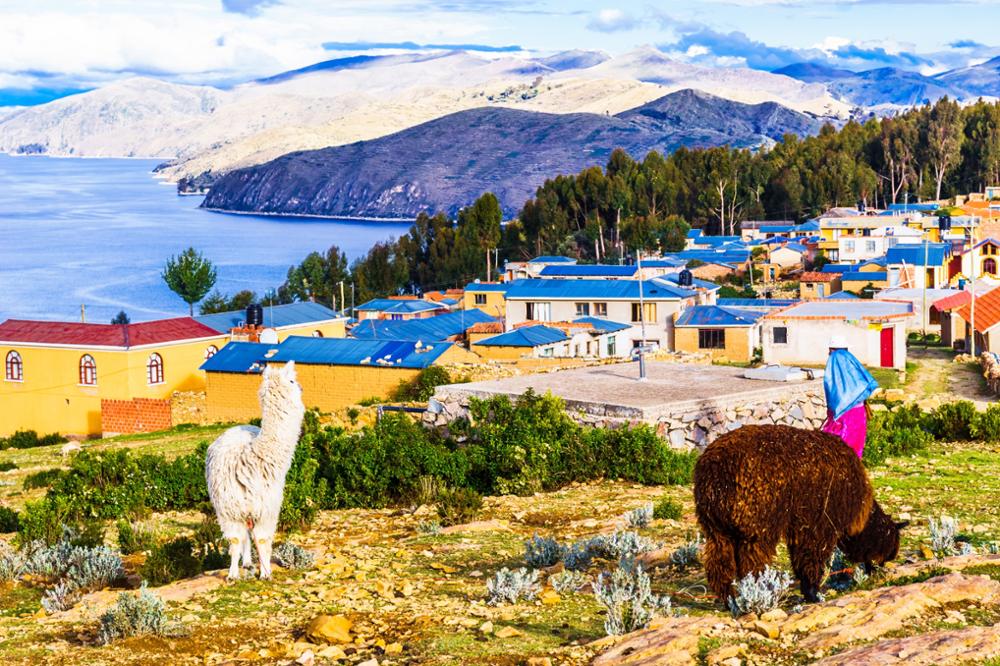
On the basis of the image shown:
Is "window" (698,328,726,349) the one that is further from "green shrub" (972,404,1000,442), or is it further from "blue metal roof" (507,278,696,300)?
"green shrub" (972,404,1000,442)

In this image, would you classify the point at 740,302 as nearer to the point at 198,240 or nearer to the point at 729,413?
the point at 729,413

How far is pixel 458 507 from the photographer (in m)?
11.7

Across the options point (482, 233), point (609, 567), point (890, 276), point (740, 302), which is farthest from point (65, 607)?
point (482, 233)

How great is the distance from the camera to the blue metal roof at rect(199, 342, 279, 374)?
31.3 meters

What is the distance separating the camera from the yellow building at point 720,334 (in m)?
42.8

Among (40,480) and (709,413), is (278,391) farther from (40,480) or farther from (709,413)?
(40,480)

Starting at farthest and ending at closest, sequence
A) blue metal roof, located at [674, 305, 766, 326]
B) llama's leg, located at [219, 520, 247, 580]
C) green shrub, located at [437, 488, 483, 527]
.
A: blue metal roof, located at [674, 305, 766, 326]
green shrub, located at [437, 488, 483, 527]
llama's leg, located at [219, 520, 247, 580]

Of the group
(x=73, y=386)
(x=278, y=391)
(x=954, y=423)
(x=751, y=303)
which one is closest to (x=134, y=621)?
(x=278, y=391)

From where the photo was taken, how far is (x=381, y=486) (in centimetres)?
1349

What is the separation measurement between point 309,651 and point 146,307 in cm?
9639

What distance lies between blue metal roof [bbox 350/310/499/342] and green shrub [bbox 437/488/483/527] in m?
30.6

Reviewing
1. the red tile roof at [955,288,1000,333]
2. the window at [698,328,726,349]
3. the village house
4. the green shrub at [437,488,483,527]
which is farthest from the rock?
the window at [698,328,726,349]

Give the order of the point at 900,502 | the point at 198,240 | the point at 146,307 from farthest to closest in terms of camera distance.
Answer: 1. the point at 198,240
2. the point at 146,307
3. the point at 900,502

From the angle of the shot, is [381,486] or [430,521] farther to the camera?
[381,486]
